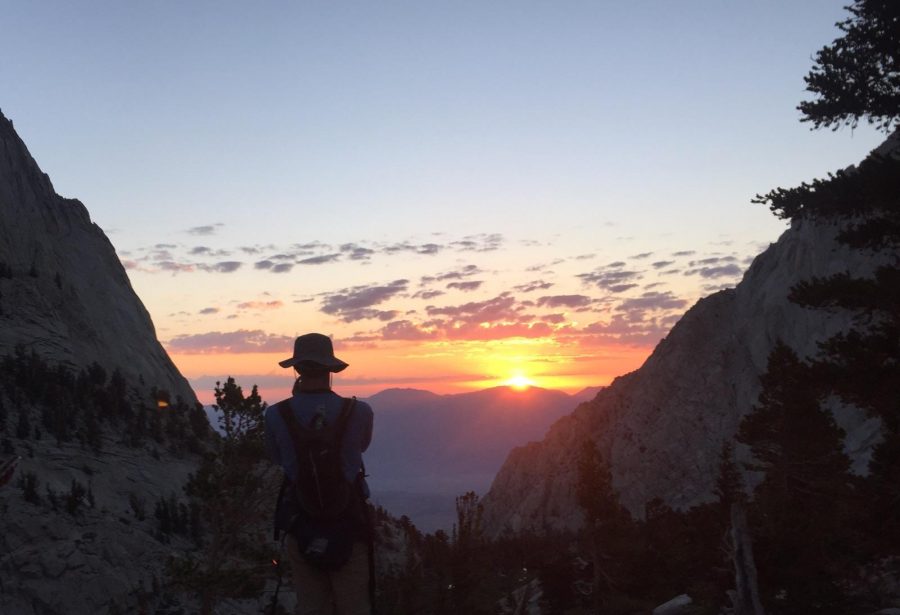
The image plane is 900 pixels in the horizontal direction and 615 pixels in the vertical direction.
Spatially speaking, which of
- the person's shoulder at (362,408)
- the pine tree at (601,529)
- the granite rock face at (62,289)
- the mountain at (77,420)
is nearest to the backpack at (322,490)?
the person's shoulder at (362,408)

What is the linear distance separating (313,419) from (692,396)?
81.7 m

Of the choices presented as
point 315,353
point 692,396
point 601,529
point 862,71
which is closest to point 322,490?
point 315,353

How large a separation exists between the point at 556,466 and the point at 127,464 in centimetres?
6685

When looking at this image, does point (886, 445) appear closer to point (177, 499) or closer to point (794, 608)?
point (794, 608)

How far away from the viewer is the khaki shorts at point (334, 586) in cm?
557

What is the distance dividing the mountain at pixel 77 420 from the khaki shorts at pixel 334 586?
2387 cm

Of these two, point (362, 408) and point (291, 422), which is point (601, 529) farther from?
point (291, 422)

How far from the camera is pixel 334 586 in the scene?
5570mm

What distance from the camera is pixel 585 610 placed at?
20109mm

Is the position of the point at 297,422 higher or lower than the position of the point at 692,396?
higher

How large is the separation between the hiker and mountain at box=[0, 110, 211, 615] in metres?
24.0

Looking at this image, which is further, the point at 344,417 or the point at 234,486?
the point at 234,486

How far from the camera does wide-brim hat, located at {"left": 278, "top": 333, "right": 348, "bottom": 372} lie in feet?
18.6

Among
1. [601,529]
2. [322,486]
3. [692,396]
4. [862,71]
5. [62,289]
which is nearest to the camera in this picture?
[322,486]
